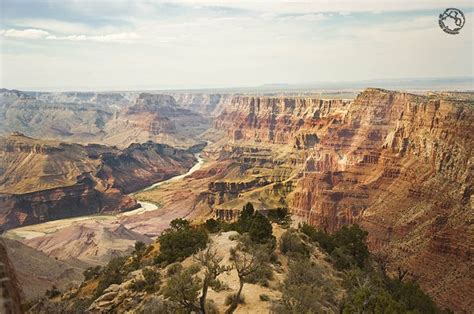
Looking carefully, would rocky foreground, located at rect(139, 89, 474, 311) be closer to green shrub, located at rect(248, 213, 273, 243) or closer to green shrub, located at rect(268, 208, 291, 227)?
green shrub, located at rect(268, 208, 291, 227)

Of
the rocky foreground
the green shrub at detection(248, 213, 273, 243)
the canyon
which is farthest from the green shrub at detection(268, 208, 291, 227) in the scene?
the green shrub at detection(248, 213, 273, 243)

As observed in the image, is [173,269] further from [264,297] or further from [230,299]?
[264,297]

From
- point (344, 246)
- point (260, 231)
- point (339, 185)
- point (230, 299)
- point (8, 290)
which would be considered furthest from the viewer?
point (339, 185)

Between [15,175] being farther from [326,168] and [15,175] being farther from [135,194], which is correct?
[326,168]

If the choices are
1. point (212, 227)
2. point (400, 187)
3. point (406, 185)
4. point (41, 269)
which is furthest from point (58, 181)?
point (406, 185)

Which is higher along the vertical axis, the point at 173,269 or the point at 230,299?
the point at 230,299

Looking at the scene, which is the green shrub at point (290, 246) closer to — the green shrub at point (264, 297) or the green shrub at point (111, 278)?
the green shrub at point (264, 297)
